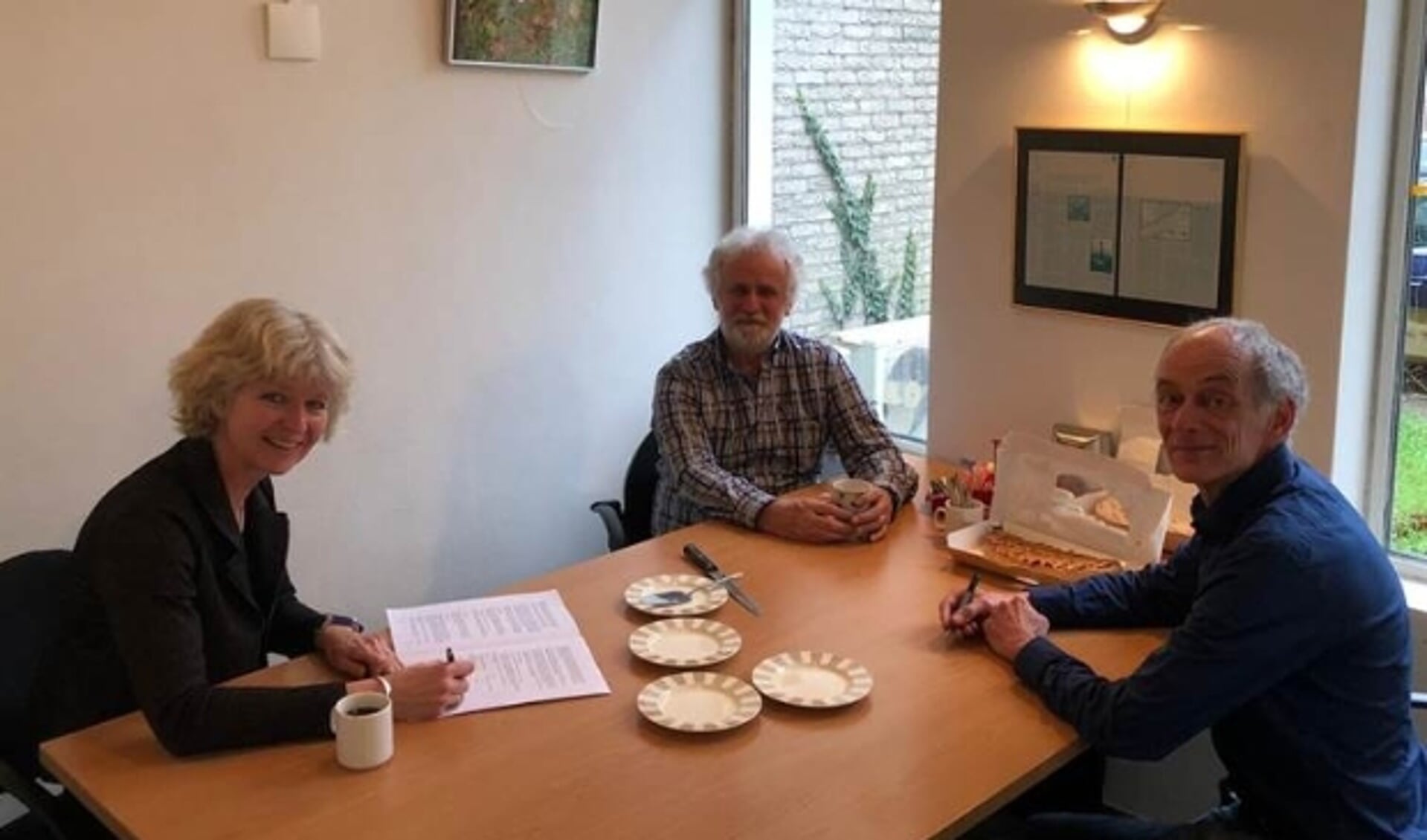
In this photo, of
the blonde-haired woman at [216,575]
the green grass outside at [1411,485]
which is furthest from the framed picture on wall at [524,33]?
the green grass outside at [1411,485]

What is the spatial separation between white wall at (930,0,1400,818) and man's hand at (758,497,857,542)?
67cm

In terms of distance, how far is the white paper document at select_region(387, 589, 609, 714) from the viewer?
5.93 ft

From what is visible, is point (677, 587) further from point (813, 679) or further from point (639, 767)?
point (639, 767)

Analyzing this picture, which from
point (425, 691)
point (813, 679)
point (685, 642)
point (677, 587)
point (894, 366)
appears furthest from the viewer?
point (894, 366)

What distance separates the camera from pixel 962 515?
8.12 feet

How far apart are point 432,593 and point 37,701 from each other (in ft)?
4.58

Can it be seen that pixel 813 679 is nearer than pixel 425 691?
No

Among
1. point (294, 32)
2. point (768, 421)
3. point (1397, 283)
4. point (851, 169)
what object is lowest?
point (768, 421)

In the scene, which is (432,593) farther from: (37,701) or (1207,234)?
(1207,234)

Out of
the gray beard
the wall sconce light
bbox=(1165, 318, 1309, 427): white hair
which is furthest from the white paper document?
the wall sconce light

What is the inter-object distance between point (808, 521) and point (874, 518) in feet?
0.42

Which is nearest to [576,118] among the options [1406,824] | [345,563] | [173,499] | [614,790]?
[345,563]

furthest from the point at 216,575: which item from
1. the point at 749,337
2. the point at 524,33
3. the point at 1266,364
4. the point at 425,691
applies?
the point at 524,33

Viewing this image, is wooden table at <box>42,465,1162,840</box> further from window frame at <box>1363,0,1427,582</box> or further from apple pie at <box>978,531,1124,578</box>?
window frame at <box>1363,0,1427,582</box>
